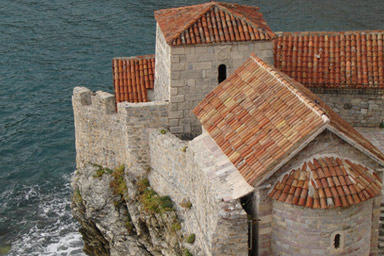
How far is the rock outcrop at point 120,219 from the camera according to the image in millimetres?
22203

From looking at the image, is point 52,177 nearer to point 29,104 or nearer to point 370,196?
point 29,104

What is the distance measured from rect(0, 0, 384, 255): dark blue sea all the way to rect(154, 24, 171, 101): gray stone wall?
1003 cm

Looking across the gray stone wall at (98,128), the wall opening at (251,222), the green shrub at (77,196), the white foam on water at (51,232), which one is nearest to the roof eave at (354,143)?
the wall opening at (251,222)

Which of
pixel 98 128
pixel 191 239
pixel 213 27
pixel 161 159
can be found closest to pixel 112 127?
pixel 98 128

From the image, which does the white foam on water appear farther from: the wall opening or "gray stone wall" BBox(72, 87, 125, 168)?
the wall opening

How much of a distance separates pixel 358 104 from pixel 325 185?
10.3 m

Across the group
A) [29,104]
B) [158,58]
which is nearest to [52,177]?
[29,104]

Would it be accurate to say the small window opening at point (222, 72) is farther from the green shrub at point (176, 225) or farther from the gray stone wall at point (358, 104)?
the green shrub at point (176, 225)

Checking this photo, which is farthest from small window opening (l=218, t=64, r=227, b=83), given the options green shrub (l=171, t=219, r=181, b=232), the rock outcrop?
green shrub (l=171, t=219, r=181, b=232)

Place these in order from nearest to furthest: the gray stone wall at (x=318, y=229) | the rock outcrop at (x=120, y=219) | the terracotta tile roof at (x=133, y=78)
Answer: the gray stone wall at (x=318, y=229), the rock outcrop at (x=120, y=219), the terracotta tile roof at (x=133, y=78)

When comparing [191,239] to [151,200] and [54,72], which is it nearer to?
[151,200]

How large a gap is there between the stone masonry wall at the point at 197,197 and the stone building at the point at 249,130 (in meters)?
0.04

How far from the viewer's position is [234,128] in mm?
18328

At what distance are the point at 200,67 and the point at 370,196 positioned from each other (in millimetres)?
8961
